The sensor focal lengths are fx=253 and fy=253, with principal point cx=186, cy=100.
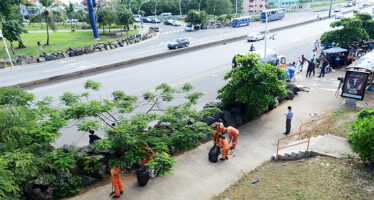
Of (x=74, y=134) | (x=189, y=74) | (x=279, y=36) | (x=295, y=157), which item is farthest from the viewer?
(x=279, y=36)

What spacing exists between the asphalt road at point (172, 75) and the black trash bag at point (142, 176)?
161 inches

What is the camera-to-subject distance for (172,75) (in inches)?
833

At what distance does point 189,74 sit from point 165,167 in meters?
14.6

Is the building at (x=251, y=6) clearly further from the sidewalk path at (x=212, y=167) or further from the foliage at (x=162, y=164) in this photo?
the foliage at (x=162, y=164)

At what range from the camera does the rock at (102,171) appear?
9.02 m

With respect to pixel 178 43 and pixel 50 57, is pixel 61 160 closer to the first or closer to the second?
pixel 50 57

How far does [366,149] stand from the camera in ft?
25.6

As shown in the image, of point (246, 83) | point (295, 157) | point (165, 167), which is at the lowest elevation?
point (295, 157)

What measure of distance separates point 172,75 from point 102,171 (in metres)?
13.1

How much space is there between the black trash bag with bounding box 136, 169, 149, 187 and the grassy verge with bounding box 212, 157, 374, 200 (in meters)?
2.33

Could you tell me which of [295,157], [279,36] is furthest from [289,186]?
[279,36]

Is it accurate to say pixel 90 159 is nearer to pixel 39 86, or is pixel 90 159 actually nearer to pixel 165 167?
pixel 165 167

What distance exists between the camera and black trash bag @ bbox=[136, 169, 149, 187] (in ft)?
27.7

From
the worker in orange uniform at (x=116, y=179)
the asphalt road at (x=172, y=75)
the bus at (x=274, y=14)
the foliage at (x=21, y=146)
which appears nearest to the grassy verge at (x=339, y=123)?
the asphalt road at (x=172, y=75)
